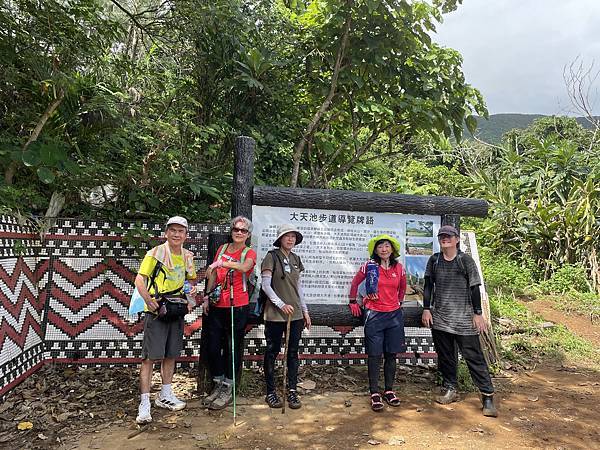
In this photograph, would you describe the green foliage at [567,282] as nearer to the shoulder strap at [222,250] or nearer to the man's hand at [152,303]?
the shoulder strap at [222,250]

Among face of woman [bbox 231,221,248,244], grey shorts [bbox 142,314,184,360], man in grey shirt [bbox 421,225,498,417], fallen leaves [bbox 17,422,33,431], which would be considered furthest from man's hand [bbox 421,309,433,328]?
fallen leaves [bbox 17,422,33,431]

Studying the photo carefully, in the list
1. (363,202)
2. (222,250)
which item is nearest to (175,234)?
(222,250)

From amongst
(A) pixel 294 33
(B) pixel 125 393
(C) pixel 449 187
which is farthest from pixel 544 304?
(B) pixel 125 393

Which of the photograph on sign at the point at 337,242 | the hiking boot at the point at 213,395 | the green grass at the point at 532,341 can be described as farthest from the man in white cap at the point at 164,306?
the green grass at the point at 532,341

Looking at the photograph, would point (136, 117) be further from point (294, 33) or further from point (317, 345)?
point (317, 345)

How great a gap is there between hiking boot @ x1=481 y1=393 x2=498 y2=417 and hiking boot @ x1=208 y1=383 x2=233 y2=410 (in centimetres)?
221

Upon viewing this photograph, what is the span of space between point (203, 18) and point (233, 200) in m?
1.99

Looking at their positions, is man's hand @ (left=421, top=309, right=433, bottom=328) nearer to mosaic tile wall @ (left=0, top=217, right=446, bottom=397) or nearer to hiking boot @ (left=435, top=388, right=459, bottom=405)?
hiking boot @ (left=435, top=388, right=459, bottom=405)

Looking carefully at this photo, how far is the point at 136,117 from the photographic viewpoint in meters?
5.32

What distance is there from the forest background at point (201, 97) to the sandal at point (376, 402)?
245cm

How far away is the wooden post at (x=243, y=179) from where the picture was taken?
14.9 ft

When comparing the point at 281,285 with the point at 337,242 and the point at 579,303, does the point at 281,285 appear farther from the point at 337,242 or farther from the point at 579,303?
the point at 579,303

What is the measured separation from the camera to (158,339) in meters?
3.83

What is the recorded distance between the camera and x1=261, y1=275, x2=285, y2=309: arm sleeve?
4.03 metres
